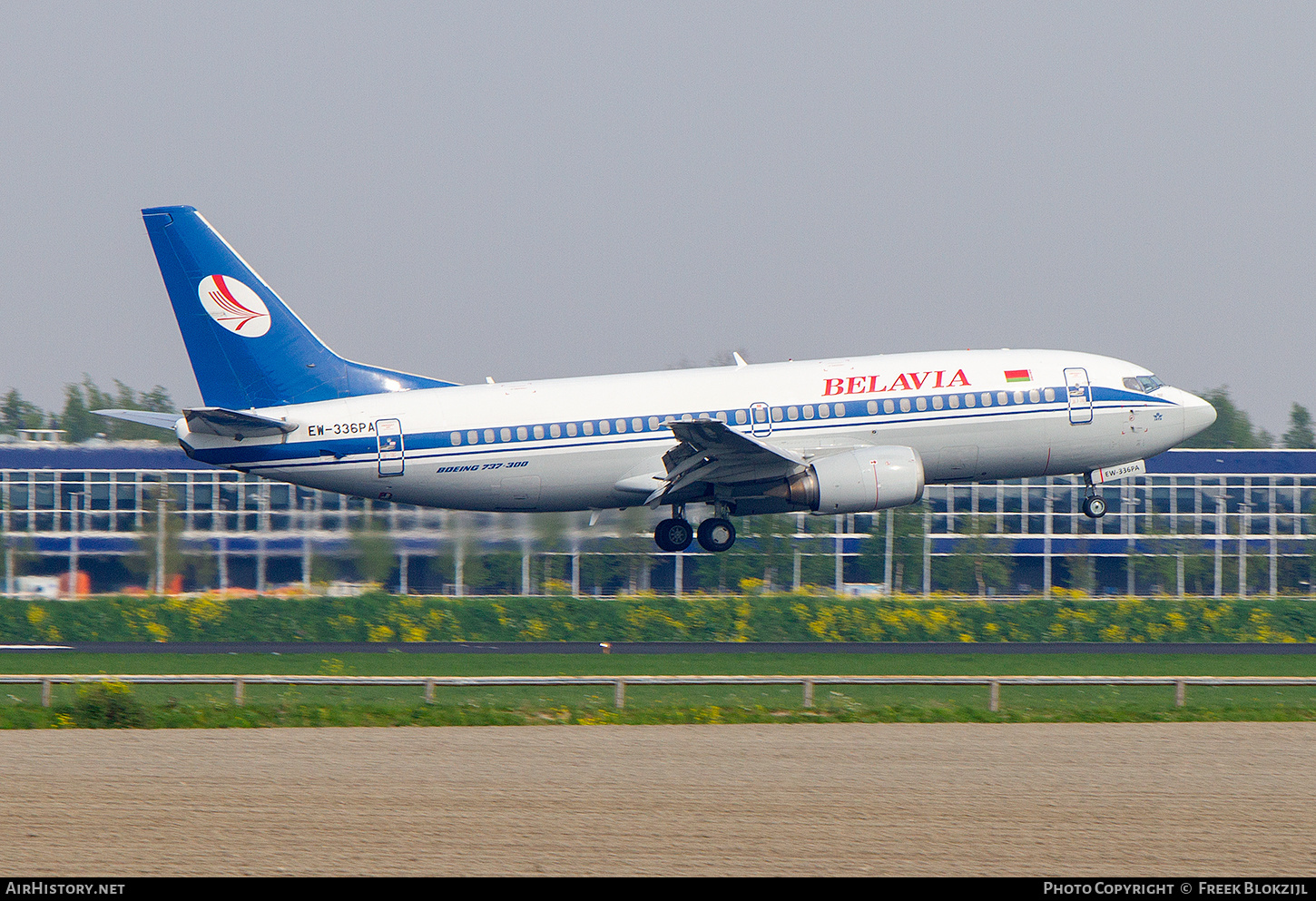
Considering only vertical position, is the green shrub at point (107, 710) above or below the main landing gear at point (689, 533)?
below

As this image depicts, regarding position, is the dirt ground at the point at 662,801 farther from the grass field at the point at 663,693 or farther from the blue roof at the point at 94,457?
the blue roof at the point at 94,457

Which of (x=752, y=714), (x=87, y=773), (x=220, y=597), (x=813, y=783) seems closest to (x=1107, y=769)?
(x=813, y=783)

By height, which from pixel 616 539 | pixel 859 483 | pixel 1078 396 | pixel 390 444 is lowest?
pixel 616 539

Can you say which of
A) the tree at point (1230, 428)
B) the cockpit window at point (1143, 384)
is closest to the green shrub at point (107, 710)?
the cockpit window at point (1143, 384)

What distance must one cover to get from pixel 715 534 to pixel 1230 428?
3734 inches

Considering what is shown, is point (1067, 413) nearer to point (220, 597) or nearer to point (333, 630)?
point (333, 630)

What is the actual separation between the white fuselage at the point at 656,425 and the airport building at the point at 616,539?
9.54ft

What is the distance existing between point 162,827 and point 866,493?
20.8m

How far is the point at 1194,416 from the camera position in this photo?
40188 millimetres

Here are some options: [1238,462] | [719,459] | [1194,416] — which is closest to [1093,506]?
[1194,416]

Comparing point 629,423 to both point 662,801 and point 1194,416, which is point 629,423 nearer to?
point 1194,416

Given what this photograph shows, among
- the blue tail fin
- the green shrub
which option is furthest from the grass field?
the blue tail fin

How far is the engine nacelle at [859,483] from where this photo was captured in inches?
1420

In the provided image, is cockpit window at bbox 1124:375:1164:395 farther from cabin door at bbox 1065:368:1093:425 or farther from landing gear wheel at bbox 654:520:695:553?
landing gear wheel at bbox 654:520:695:553
